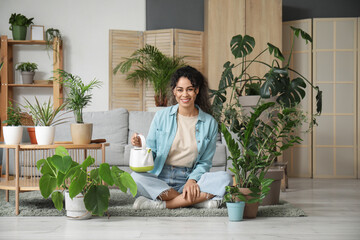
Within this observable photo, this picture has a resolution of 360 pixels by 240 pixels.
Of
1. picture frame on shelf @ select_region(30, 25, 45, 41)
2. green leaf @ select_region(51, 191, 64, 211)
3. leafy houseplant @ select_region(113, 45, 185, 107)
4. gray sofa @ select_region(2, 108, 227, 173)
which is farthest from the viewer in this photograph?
picture frame on shelf @ select_region(30, 25, 45, 41)

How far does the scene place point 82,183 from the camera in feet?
8.04

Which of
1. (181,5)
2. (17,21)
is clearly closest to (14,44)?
(17,21)

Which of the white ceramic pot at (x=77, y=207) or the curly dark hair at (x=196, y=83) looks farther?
the curly dark hair at (x=196, y=83)

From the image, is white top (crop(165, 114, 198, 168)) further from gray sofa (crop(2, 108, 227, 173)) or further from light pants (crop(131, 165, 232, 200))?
gray sofa (crop(2, 108, 227, 173))

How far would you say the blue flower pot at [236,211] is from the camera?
2564 millimetres

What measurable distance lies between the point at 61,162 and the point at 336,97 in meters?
4.05

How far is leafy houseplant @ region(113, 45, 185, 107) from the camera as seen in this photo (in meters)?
5.81

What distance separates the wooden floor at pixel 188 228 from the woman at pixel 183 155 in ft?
0.73

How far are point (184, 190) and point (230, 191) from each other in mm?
369

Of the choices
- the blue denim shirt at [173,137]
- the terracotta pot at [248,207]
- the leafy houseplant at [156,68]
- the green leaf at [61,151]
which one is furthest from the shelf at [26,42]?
the terracotta pot at [248,207]

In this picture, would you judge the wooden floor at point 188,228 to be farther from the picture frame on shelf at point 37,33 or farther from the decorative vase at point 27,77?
the picture frame on shelf at point 37,33

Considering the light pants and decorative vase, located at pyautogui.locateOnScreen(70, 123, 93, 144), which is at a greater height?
decorative vase, located at pyautogui.locateOnScreen(70, 123, 93, 144)

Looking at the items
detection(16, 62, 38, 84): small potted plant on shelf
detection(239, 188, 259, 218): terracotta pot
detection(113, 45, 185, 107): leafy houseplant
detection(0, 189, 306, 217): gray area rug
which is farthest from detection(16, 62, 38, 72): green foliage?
detection(239, 188, 259, 218): terracotta pot

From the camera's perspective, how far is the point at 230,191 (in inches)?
101
